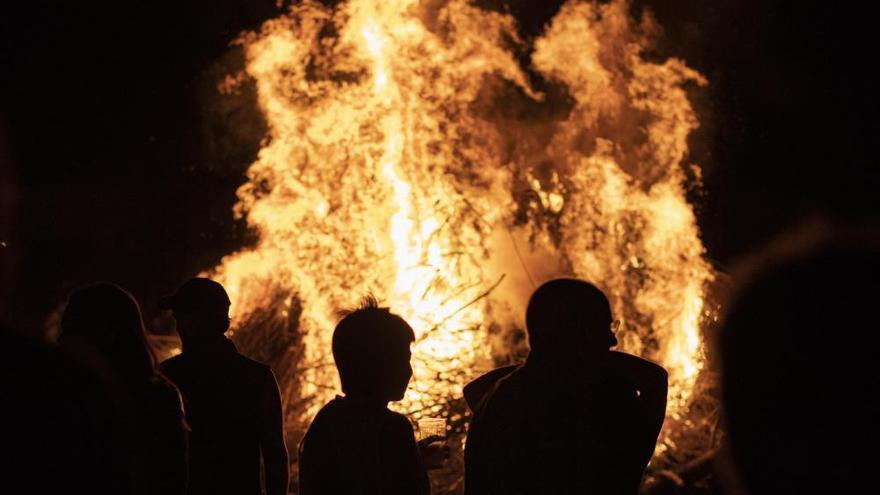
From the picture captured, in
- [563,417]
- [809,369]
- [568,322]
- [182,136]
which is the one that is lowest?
[809,369]

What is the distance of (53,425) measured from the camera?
5.08 feet

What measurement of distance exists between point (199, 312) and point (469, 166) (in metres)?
5.69

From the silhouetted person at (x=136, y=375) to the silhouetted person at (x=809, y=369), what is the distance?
187cm

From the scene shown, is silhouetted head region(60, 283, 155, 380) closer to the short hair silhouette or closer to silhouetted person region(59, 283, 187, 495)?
silhouetted person region(59, 283, 187, 495)

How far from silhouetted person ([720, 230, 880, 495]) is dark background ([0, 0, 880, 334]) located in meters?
9.44

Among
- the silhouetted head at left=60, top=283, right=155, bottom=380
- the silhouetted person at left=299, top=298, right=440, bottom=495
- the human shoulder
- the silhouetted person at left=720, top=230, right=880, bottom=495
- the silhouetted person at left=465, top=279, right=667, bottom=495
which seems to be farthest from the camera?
the human shoulder

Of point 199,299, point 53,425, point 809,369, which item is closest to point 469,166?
point 199,299

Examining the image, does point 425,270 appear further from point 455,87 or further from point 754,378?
point 754,378

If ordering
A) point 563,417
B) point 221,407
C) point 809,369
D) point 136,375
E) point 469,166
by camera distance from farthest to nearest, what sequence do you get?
1. point 469,166
2. point 221,407
3. point 136,375
4. point 563,417
5. point 809,369

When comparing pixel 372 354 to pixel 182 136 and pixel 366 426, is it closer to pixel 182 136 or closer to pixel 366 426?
pixel 366 426

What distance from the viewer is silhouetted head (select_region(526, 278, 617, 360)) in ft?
9.53

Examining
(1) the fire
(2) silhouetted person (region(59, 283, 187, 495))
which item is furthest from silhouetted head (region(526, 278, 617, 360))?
(1) the fire

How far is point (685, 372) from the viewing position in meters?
8.12

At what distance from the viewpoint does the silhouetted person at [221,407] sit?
3.58 metres
